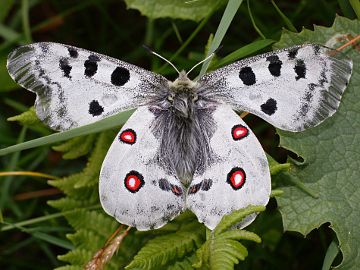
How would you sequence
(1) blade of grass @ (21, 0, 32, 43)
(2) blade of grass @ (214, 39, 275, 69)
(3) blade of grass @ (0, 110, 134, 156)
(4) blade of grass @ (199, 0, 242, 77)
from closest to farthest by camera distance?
(3) blade of grass @ (0, 110, 134, 156), (4) blade of grass @ (199, 0, 242, 77), (2) blade of grass @ (214, 39, 275, 69), (1) blade of grass @ (21, 0, 32, 43)

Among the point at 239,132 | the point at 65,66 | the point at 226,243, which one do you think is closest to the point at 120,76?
the point at 65,66

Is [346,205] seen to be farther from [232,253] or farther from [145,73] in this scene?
[145,73]

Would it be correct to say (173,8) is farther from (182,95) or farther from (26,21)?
(182,95)

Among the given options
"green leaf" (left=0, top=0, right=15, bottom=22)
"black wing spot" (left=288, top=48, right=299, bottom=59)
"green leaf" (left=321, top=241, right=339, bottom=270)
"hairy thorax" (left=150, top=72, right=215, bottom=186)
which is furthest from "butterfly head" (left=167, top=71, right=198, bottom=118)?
"green leaf" (left=0, top=0, right=15, bottom=22)

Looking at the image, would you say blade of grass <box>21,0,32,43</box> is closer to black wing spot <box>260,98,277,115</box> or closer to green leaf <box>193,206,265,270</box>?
black wing spot <box>260,98,277,115</box>

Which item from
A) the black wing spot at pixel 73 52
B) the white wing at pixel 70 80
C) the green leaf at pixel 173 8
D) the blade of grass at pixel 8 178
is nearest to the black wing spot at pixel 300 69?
the white wing at pixel 70 80

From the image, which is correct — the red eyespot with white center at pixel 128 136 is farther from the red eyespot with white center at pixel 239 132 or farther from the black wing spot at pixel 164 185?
the red eyespot with white center at pixel 239 132

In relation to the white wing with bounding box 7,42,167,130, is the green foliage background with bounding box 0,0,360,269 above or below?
below
